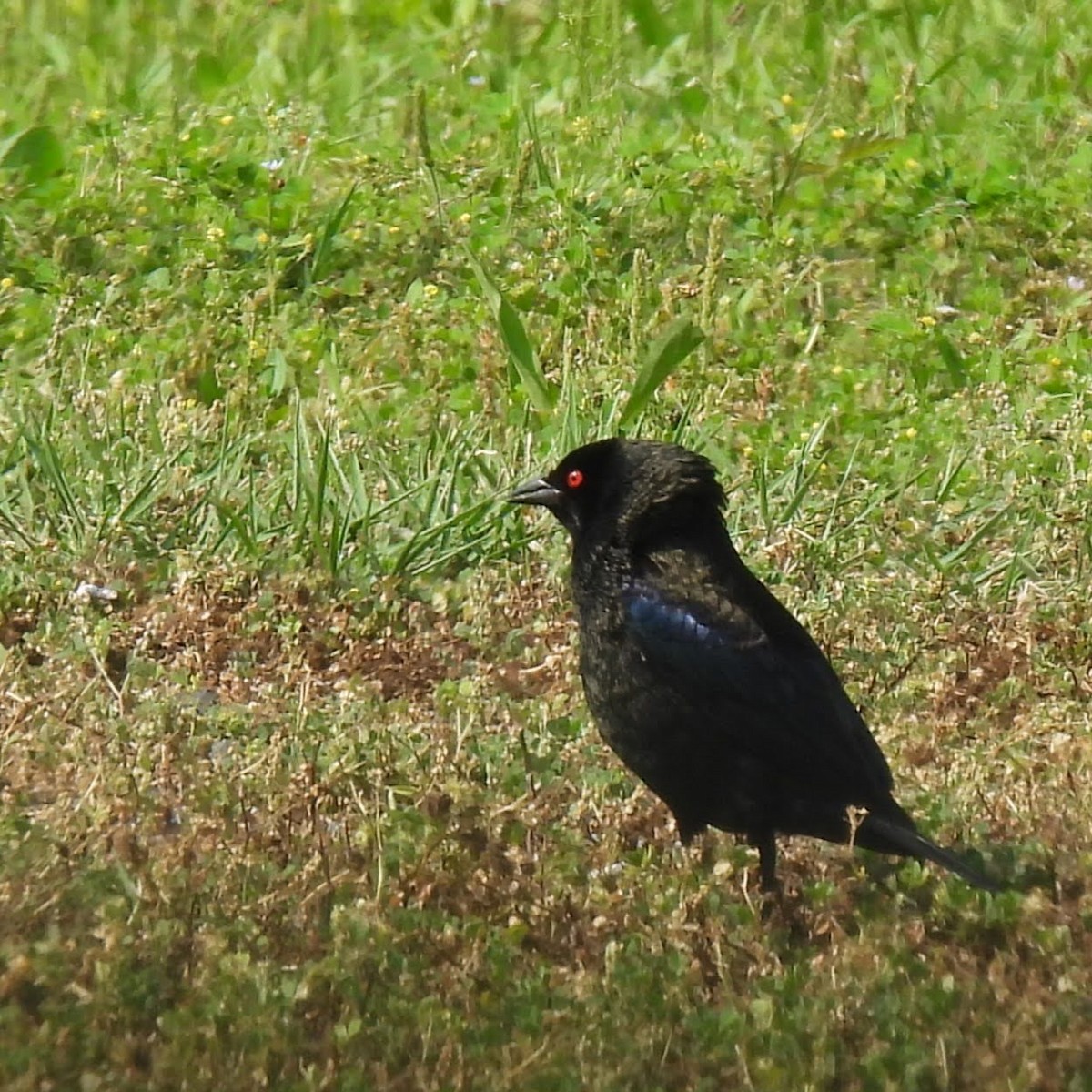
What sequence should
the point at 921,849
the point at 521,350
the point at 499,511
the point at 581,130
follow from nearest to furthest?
the point at 921,849 → the point at 499,511 → the point at 521,350 → the point at 581,130

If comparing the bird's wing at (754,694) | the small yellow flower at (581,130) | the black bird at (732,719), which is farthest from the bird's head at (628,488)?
the small yellow flower at (581,130)

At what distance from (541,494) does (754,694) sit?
0.80m

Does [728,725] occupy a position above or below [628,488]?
below

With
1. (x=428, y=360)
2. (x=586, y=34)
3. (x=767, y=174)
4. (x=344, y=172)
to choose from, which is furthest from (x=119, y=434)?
(x=586, y=34)

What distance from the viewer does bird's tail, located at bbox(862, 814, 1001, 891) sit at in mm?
4828

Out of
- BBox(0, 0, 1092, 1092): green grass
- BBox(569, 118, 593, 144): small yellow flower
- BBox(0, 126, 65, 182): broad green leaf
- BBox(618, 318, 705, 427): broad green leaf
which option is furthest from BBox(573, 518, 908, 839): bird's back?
BBox(0, 126, 65, 182): broad green leaf

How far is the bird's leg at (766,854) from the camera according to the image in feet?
16.4

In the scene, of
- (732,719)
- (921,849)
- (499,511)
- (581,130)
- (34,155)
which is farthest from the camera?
(581,130)

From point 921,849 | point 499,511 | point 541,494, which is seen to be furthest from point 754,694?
point 499,511

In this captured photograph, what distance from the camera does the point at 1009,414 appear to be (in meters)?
7.38

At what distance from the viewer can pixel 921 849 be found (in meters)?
4.88

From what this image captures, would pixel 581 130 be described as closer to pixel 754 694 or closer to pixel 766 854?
pixel 754 694

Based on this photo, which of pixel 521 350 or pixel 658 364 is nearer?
pixel 658 364

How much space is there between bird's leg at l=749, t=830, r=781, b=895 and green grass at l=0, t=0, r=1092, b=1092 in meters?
0.07
